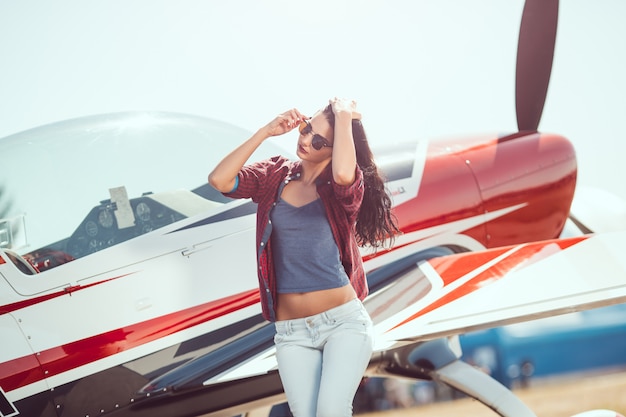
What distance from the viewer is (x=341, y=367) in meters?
2.07

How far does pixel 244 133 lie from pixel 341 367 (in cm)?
226

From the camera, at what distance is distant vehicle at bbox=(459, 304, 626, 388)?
329 inches

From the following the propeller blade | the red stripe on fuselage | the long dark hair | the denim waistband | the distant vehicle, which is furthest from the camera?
the distant vehicle

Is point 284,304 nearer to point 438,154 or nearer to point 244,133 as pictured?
point 244,133

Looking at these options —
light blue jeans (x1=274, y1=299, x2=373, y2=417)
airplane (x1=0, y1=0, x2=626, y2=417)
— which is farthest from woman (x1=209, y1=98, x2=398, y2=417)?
airplane (x1=0, y1=0, x2=626, y2=417)

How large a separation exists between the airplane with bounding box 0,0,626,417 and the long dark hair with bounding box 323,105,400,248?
855mm

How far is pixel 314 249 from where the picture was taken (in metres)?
2.22

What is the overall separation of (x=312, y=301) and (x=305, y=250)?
0.55ft

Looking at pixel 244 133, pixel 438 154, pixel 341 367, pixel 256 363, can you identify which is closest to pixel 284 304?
pixel 341 367

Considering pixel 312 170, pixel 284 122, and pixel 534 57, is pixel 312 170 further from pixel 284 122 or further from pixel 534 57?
pixel 534 57

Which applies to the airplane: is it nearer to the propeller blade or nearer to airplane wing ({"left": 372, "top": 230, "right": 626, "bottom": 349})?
airplane wing ({"left": 372, "top": 230, "right": 626, "bottom": 349})

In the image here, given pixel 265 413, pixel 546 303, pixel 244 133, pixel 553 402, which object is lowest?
pixel 553 402

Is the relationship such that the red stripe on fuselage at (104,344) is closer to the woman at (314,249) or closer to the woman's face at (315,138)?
the woman at (314,249)

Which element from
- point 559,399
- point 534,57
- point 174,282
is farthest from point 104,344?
point 559,399
